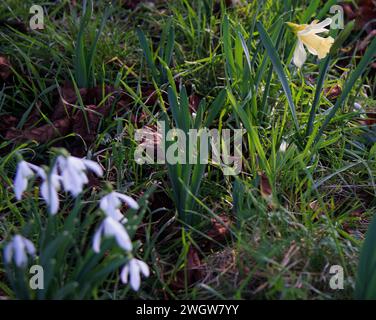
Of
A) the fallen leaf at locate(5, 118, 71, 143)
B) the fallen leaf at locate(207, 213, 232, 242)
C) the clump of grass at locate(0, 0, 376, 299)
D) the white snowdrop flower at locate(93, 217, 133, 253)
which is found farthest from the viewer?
the fallen leaf at locate(5, 118, 71, 143)

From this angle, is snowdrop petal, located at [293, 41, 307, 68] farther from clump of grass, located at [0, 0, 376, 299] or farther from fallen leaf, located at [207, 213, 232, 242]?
fallen leaf, located at [207, 213, 232, 242]

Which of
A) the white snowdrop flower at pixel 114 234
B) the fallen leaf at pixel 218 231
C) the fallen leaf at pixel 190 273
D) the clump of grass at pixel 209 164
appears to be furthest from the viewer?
the fallen leaf at pixel 218 231

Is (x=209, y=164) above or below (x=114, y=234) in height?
above

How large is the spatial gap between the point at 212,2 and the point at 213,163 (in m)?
0.95

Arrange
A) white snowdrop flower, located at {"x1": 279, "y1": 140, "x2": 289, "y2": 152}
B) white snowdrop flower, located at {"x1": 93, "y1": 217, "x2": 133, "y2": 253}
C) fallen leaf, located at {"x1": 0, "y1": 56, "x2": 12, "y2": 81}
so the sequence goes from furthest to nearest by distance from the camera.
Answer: fallen leaf, located at {"x1": 0, "y1": 56, "x2": 12, "y2": 81}
white snowdrop flower, located at {"x1": 279, "y1": 140, "x2": 289, "y2": 152}
white snowdrop flower, located at {"x1": 93, "y1": 217, "x2": 133, "y2": 253}

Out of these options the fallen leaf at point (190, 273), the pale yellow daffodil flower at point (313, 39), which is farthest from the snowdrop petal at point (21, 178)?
the pale yellow daffodil flower at point (313, 39)

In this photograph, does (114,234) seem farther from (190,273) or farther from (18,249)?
(190,273)

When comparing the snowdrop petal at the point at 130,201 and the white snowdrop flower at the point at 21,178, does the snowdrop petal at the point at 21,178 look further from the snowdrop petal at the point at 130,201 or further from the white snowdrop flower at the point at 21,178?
the snowdrop petal at the point at 130,201

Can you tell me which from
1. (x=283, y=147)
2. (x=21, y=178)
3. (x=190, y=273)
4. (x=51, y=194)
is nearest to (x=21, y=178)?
(x=21, y=178)

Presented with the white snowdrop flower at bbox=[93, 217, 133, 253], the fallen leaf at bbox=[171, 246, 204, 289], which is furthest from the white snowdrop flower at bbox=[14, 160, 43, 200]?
the fallen leaf at bbox=[171, 246, 204, 289]

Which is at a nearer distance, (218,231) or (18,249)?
(18,249)

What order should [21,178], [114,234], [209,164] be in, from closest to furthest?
[114,234]
[21,178]
[209,164]

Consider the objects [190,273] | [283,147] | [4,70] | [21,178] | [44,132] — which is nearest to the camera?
[21,178]
